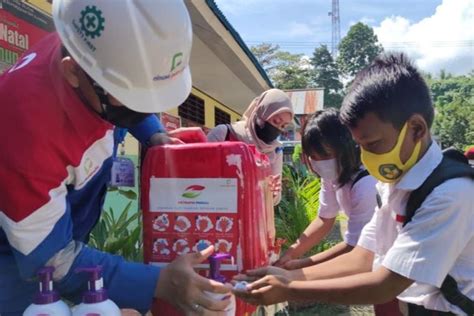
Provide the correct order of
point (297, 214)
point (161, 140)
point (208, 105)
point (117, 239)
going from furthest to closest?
→ point (208, 105), point (297, 214), point (117, 239), point (161, 140)

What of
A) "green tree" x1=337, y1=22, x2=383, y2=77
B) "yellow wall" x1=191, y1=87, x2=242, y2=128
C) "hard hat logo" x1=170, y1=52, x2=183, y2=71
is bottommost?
"hard hat logo" x1=170, y1=52, x2=183, y2=71

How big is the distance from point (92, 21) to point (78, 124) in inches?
11.1

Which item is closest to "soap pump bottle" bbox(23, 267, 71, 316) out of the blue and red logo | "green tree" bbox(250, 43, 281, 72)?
the blue and red logo

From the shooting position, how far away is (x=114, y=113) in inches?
51.6

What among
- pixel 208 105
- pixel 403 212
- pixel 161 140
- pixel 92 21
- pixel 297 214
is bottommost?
pixel 297 214

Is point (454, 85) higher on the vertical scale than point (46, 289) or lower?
higher

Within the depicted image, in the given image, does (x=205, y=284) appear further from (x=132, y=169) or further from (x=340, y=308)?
(x=340, y=308)

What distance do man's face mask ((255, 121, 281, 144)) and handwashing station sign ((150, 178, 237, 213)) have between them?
1.96m

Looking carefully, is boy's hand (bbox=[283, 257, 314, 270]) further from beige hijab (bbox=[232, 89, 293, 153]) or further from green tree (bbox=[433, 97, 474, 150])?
green tree (bbox=[433, 97, 474, 150])

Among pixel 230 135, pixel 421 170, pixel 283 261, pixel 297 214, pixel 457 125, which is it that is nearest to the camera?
pixel 421 170

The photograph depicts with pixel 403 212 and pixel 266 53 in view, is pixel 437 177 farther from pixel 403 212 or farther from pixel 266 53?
pixel 266 53

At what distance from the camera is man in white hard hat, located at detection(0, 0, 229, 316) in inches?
44.9

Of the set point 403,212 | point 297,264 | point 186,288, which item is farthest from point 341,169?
point 186,288

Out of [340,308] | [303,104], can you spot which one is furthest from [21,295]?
[303,104]
